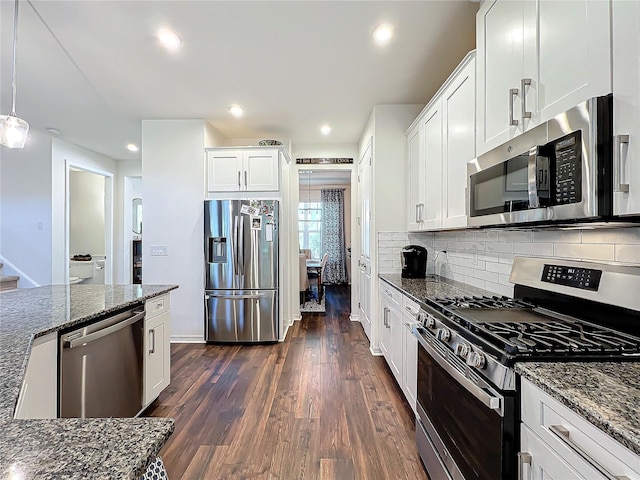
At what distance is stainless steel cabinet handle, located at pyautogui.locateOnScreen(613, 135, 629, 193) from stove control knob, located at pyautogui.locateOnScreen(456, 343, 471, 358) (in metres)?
0.69

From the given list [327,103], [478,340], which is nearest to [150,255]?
[327,103]

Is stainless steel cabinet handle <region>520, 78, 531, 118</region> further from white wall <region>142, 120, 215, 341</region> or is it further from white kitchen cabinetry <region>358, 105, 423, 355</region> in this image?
white wall <region>142, 120, 215, 341</region>

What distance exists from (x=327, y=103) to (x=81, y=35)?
81.6 inches

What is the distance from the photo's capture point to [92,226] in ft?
20.3

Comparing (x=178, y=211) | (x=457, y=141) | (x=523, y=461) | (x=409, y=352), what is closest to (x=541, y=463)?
(x=523, y=461)

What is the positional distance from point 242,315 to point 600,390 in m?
3.33

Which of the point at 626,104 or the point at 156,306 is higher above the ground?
the point at 626,104

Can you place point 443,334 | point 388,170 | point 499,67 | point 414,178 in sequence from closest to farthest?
point 443,334
point 499,67
point 414,178
point 388,170

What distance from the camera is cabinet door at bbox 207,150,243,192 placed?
3.77 meters

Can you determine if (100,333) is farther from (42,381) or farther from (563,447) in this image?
(563,447)

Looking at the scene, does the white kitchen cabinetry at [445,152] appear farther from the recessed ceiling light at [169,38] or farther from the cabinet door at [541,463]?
the recessed ceiling light at [169,38]

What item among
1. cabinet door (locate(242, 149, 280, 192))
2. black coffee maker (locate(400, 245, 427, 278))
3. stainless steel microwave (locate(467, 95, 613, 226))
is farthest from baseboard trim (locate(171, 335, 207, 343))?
stainless steel microwave (locate(467, 95, 613, 226))

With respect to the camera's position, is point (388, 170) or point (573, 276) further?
point (388, 170)

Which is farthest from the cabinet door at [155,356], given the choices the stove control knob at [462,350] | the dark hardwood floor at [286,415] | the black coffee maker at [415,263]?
the black coffee maker at [415,263]
